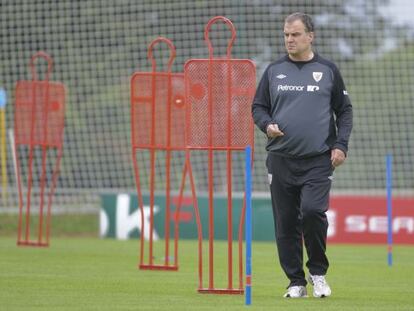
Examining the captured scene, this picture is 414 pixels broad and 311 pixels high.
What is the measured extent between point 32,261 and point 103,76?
875cm

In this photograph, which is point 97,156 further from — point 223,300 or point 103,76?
point 223,300

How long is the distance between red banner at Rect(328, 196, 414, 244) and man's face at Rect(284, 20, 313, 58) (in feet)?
29.7

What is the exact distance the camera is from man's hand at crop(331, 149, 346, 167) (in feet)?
26.0

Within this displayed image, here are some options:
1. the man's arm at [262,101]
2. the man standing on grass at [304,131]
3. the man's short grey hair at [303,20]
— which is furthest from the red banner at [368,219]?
the man's short grey hair at [303,20]

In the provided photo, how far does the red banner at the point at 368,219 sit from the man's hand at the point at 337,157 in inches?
352

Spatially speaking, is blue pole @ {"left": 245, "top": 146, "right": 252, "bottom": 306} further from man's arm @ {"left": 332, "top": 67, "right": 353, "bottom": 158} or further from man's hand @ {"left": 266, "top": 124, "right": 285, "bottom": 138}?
man's arm @ {"left": 332, "top": 67, "right": 353, "bottom": 158}

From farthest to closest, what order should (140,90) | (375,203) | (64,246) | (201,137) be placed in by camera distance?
(375,203)
(64,246)
(140,90)
(201,137)

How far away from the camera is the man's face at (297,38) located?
26.2 feet

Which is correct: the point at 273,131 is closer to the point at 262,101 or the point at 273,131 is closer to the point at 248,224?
the point at 262,101

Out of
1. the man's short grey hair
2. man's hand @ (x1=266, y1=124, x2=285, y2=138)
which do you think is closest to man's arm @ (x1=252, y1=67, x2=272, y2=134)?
man's hand @ (x1=266, y1=124, x2=285, y2=138)

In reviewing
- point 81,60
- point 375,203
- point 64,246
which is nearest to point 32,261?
point 64,246

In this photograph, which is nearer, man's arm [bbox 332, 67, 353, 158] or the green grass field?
the green grass field

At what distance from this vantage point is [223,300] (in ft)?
25.6

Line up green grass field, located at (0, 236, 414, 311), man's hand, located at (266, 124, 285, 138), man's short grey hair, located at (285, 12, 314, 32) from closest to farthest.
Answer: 1. green grass field, located at (0, 236, 414, 311)
2. man's hand, located at (266, 124, 285, 138)
3. man's short grey hair, located at (285, 12, 314, 32)
